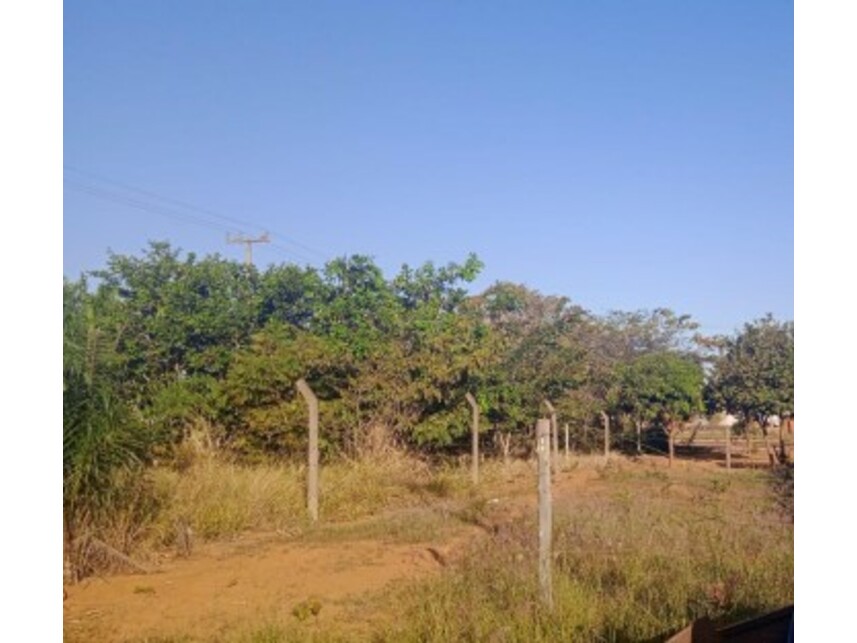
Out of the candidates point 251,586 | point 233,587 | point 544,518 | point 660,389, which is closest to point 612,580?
point 544,518

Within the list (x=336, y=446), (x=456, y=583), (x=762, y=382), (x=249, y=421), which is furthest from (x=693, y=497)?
(x=762, y=382)

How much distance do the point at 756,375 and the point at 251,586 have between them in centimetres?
1830

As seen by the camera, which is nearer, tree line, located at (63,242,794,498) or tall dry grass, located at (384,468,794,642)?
tall dry grass, located at (384,468,794,642)

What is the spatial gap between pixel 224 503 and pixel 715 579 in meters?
4.87

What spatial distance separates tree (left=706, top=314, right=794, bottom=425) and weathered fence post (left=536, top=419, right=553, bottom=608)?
17.2m

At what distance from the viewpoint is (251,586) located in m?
6.93

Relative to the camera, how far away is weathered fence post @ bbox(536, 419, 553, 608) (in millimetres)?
5738

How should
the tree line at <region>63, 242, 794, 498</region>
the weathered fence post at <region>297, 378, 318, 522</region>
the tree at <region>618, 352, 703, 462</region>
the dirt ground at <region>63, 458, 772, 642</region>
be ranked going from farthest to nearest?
the tree at <region>618, 352, 703, 462</region> → the weathered fence post at <region>297, 378, 318, 522</region> → the tree line at <region>63, 242, 794, 498</region> → the dirt ground at <region>63, 458, 772, 642</region>

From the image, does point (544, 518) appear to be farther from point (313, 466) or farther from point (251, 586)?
point (313, 466)

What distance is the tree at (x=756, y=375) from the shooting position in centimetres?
2227

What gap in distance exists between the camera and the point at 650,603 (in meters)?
5.83

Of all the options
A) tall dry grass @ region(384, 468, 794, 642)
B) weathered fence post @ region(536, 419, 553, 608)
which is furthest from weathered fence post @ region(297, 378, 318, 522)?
weathered fence post @ region(536, 419, 553, 608)

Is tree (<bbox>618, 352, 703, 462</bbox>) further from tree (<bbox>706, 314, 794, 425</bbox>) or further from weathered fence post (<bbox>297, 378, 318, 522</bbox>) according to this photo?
weathered fence post (<bbox>297, 378, 318, 522</bbox>)

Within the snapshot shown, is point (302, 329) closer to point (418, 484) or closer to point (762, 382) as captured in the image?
point (418, 484)
